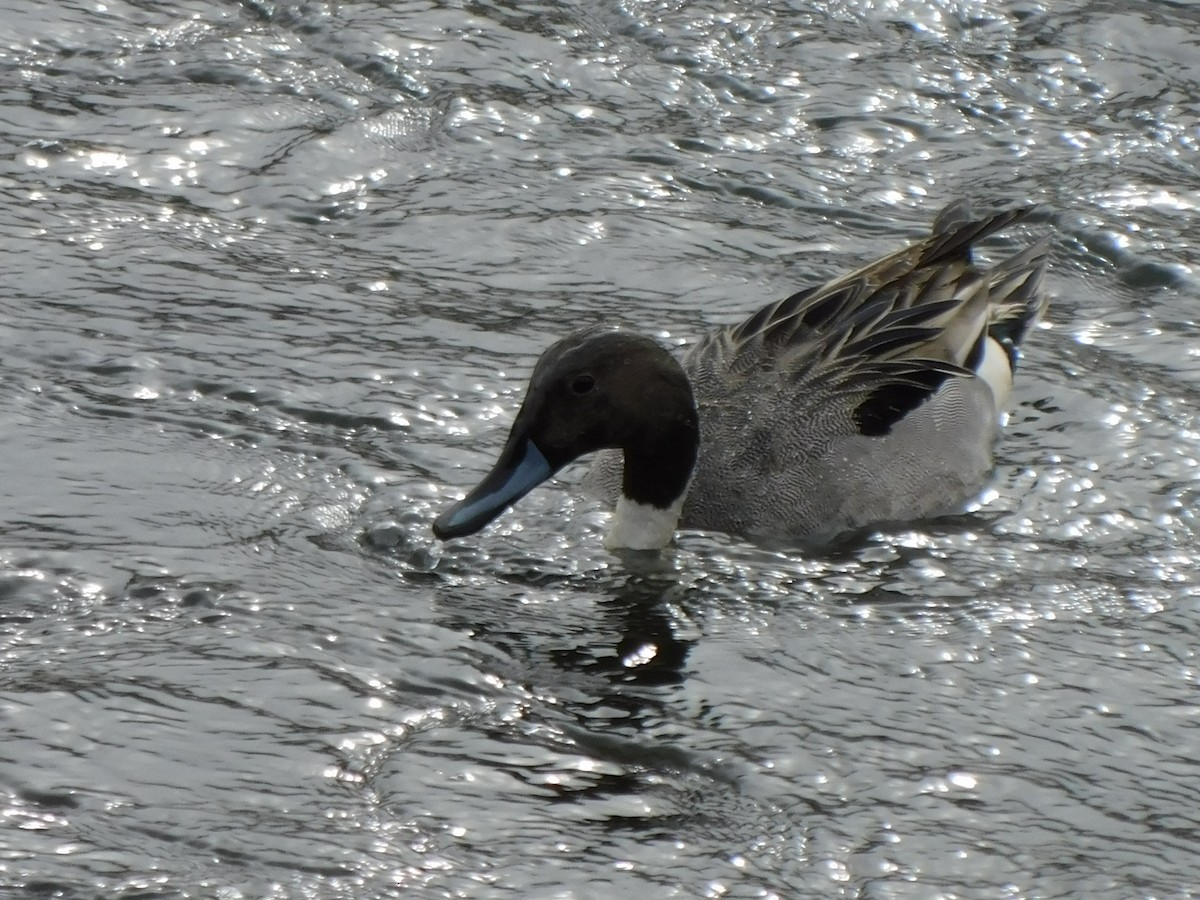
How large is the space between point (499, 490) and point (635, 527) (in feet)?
1.82

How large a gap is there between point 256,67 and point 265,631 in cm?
450

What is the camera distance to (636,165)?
8.89 meters

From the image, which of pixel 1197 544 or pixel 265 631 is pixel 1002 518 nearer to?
pixel 1197 544

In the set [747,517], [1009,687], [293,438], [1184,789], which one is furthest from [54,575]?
[1184,789]

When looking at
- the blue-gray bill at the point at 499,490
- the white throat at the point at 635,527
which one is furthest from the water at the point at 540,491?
the blue-gray bill at the point at 499,490

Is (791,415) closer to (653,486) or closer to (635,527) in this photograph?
(653,486)

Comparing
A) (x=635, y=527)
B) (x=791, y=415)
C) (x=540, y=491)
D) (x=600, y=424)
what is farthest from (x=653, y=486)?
(x=791, y=415)

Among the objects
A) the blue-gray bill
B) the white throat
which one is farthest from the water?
the blue-gray bill

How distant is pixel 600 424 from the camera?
6.18m

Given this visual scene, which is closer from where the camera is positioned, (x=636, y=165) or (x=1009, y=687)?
(x=1009, y=687)

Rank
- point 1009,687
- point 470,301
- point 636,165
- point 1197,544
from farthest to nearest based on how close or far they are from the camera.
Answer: point 636,165, point 470,301, point 1197,544, point 1009,687

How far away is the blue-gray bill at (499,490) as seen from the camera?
19.2 ft

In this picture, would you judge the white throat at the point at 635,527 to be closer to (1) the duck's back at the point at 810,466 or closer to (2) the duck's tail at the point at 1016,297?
(1) the duck's back at the point at 810,466

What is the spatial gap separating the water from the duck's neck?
11cm
